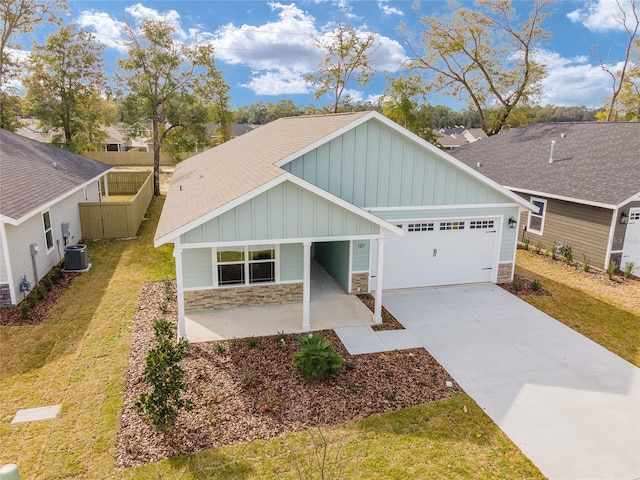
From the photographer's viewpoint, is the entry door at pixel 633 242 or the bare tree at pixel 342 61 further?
the bare tree at pixel 342 61

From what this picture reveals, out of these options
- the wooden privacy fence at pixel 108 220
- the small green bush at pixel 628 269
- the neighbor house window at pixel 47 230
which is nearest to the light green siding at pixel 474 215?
the small green bush at pixel 628 269

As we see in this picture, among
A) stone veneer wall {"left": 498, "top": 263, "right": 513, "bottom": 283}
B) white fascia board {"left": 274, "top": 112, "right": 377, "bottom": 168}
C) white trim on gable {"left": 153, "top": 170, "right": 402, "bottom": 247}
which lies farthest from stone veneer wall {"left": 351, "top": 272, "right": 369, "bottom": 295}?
stone veneer wall {"left": 498, "top": 263, "right": 513, "bottom": 283}

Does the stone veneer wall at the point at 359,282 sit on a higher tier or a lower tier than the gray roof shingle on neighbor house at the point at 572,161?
lower

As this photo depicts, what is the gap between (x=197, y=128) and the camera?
3072 cm

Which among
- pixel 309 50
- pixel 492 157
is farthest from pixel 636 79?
pixel 309 50

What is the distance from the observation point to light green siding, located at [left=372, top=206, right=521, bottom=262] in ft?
42.5

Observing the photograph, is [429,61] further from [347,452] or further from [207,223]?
[347,452]

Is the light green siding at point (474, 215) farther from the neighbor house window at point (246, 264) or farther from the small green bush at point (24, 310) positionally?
the small green bush at point (24, 310)

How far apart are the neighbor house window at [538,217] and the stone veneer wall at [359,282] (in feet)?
30.0

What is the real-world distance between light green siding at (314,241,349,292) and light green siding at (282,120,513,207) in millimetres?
1683

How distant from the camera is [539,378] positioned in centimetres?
866

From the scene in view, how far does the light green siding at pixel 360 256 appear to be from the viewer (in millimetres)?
12789

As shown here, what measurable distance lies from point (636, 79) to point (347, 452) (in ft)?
157

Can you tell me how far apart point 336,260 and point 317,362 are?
6042 mm
